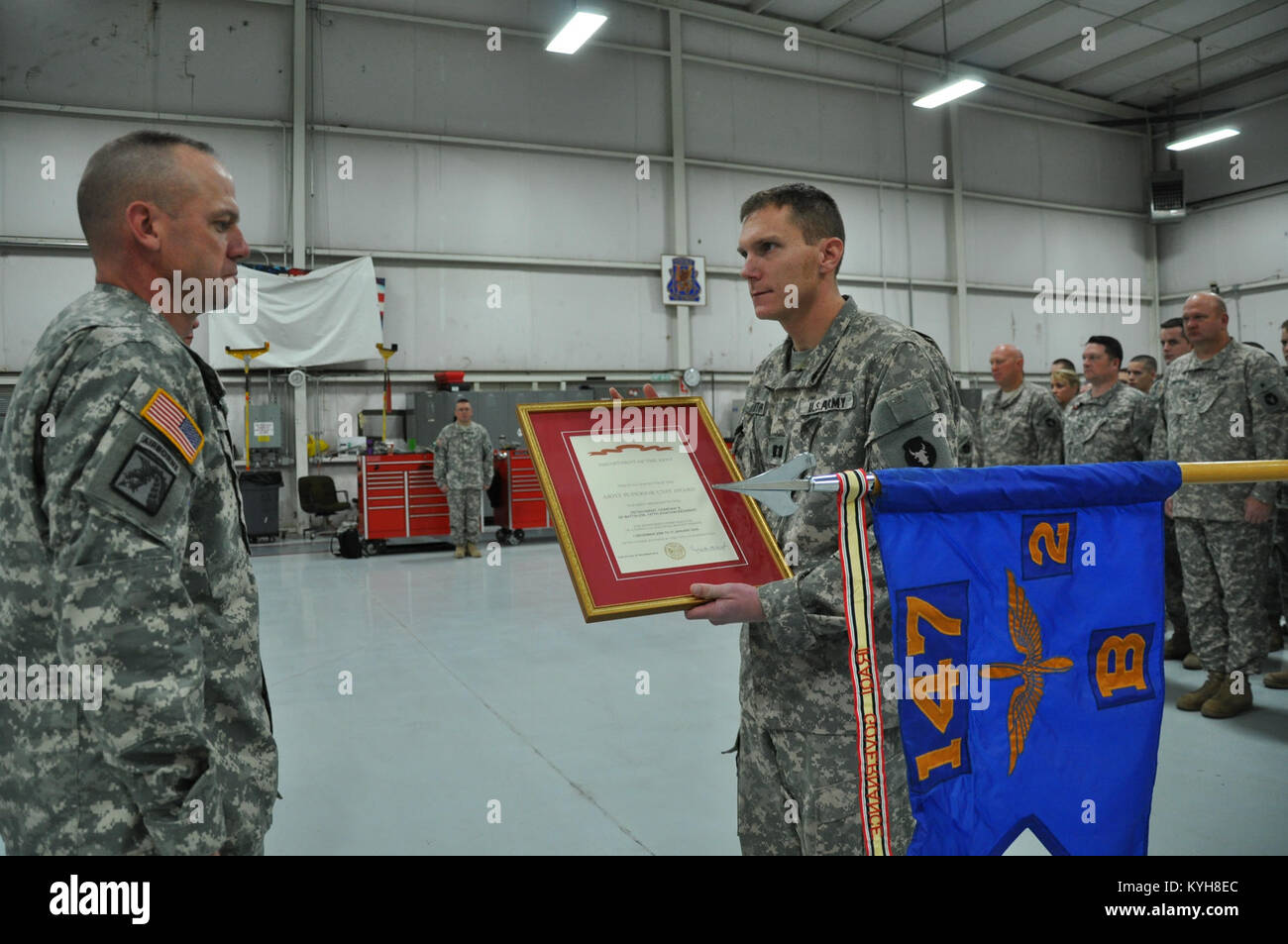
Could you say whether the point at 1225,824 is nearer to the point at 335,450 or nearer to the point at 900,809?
the point at 900,809

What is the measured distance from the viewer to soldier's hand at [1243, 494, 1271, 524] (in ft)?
11.8

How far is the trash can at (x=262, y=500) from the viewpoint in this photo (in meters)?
9.49

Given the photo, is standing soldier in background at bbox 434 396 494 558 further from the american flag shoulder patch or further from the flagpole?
the flagpole

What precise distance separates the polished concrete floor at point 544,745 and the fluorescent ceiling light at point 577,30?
6.37 meters

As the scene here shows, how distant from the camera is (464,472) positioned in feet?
30.2

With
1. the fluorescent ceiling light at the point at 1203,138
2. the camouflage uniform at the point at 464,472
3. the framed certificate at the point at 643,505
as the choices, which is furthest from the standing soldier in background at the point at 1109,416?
the fluorescent ceiling light at the point at 1203,138

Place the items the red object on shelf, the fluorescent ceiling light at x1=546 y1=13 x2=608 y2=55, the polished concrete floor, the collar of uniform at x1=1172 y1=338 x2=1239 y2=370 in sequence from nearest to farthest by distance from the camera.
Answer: the polished concrete floor
the collar of uniform at x1=1172 y1=338 x2=1239 y2=370
the fluorescent ceiling light at x1=546 y1=13 x2=608 y2=55
the red object on shelf

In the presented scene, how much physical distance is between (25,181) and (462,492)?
6056 millimetres

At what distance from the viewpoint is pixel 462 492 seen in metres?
9.32

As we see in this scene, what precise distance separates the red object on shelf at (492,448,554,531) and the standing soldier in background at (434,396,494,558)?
2.63 ft

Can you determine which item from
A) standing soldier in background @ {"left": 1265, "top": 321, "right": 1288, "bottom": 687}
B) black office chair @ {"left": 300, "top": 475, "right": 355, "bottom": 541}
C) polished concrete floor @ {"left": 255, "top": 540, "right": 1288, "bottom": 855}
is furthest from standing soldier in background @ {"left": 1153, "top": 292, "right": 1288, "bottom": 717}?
black office chair @ {"left": 300, "top": 475, "right": 355, "bottom": 541}

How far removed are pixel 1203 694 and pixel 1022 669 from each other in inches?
124
